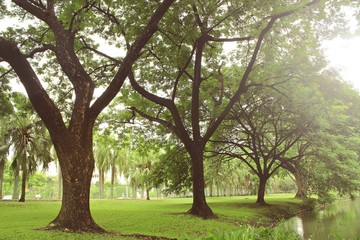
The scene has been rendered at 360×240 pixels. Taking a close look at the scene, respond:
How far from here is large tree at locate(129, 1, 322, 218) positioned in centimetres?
1504

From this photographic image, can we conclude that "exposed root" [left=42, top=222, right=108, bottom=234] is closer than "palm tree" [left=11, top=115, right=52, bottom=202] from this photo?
Yes

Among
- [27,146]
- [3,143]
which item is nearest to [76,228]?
[27,146]

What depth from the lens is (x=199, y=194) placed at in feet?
59.6

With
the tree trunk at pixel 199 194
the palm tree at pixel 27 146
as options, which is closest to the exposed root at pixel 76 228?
the tree trunk at pixel 199 194

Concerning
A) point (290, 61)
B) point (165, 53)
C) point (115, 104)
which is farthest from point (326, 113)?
point (115, 104)

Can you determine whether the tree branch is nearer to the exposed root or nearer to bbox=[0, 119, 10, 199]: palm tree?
the exposed root

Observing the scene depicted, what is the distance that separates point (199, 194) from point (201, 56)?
Result: 329 inches

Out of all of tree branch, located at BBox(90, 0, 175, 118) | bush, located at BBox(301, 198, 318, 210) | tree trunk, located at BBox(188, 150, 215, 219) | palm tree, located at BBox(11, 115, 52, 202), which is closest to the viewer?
tree branch, located at BBox(90, 0, 175, 118)

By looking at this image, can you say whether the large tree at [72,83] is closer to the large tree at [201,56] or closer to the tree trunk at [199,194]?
the large tree at [201,56]

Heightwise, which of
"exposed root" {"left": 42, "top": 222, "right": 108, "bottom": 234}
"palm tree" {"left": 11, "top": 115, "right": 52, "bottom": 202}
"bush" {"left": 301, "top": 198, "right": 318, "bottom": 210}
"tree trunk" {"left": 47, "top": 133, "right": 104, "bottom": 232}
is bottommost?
"bush" {"left": 301, "top": 198, "right": 318, "bottom": 210}

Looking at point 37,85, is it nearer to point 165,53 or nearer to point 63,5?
point 63,5

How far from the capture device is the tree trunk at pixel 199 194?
17641 mm

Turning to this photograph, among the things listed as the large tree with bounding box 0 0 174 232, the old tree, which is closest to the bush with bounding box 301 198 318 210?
the old tree

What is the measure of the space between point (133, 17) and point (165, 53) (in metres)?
3.03
